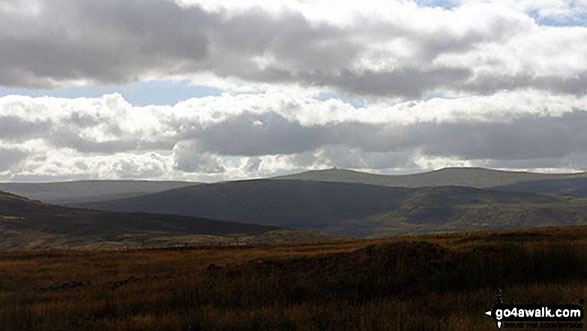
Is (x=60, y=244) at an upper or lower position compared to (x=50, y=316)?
lower

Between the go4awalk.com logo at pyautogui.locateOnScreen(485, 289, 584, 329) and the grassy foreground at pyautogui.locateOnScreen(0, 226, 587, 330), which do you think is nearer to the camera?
the go4awalk.com logo at pyautogui.locateOnScreen(485, 289, 584, 329)

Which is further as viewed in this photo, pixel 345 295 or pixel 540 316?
pixel 345 295

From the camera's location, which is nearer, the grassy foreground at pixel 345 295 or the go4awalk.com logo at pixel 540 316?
the go4awalk.com logo at pixel 540 316

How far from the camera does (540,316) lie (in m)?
11.4

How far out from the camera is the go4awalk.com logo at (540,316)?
429 inches

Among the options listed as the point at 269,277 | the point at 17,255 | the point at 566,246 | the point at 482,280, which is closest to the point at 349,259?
the point at 269,277

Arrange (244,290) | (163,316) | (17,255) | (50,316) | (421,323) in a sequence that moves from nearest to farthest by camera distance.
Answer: (421,323)
(163,316)
(50,316)
(244,290)
(17,255)

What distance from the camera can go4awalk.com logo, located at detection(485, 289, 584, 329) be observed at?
10.9 m

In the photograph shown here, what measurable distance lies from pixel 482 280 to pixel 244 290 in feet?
24.9

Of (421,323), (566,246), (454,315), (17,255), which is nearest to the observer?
(421,323)

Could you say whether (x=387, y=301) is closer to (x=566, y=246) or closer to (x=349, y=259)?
(x=349, y=259)

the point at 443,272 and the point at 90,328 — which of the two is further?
the point at 443,272

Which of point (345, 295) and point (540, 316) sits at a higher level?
point (540, 316)

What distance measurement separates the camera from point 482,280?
16.7 meters
